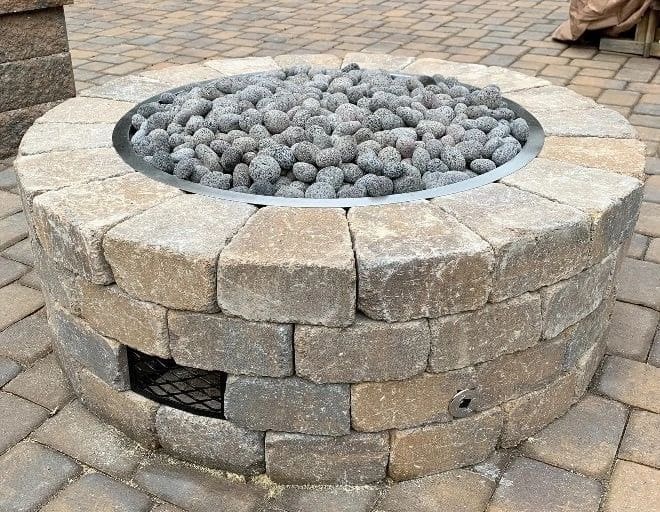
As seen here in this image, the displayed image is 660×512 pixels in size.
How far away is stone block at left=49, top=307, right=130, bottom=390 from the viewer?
7.61 feet

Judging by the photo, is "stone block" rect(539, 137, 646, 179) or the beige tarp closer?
"stone block" rect(539, 137, 646, 179)

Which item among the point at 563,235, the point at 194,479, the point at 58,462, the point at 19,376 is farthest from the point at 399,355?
the point at 19,376

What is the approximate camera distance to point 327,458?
7.28 ft

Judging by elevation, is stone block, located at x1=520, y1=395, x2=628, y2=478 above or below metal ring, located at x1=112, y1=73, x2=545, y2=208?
below

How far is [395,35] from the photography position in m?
6.91

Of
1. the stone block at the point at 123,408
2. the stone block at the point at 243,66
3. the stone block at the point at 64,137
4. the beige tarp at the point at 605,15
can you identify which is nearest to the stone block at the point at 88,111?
the stone block at the point at 64,137

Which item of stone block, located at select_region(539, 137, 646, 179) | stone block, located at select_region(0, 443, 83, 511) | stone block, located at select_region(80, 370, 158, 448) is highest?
stone block, located at select_region(539, 137, 646, 179)

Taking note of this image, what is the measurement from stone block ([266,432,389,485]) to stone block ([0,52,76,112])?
320 centimetres

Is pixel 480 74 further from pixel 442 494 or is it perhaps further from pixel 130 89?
pixel 442 494

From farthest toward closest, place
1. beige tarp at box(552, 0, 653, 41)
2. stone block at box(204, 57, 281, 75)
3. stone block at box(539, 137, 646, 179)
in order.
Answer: beige tarp at box(552, 0, 653, 41) → stone block at box(204, 57, 281, 75) → stone block at box(539, 137, 646, 179)

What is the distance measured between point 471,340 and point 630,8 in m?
4.98

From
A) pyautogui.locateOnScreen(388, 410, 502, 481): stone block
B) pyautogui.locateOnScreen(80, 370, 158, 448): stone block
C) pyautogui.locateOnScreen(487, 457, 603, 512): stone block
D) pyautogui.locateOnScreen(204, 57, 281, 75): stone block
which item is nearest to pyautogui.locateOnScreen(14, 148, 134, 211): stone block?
pyautogui.locateOnScreen(80, 370, 158, 448): stone block

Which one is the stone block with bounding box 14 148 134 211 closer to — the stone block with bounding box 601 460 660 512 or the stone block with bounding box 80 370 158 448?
the stone block with bounding box 80 370 158 448

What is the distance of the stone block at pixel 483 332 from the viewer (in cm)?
208
